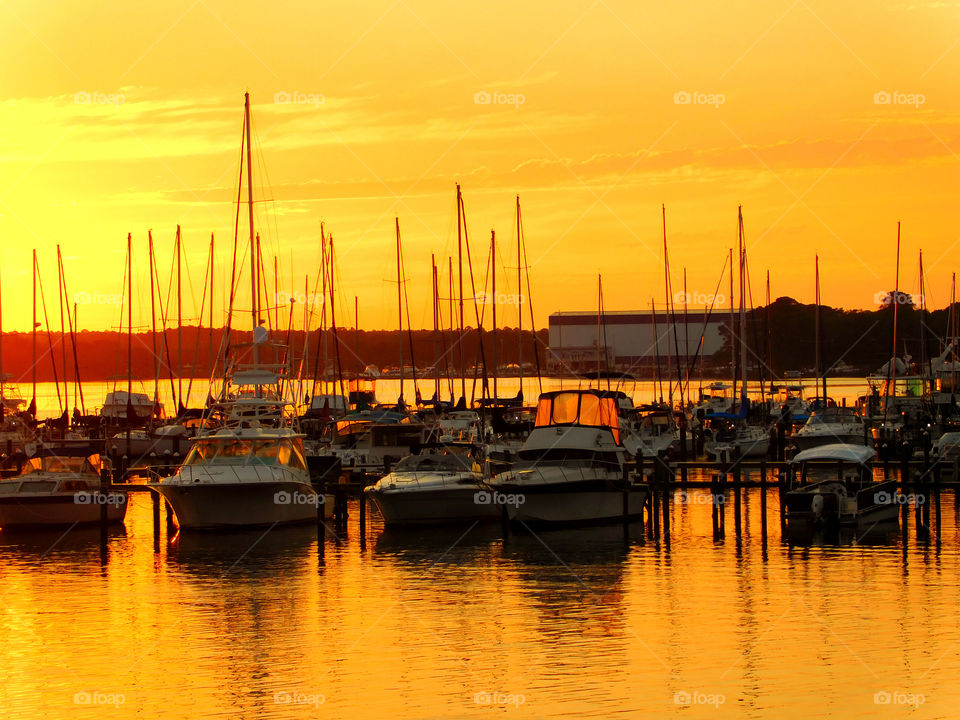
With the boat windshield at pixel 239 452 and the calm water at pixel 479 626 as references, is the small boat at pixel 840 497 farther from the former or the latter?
the boat windshield at pixel 239 452

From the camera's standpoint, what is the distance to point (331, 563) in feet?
117

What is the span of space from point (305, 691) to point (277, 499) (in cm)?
1778

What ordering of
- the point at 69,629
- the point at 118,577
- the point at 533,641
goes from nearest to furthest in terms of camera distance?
1. the point at 533,641
2. the point at 69,629
3. the point at 118,577

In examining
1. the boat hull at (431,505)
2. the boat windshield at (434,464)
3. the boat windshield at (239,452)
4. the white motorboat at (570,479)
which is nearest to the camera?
the white motorboat at (570,479)

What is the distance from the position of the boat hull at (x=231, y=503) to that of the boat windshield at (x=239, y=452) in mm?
934

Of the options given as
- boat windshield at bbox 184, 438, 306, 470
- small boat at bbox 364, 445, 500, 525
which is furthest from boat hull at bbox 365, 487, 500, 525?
boat windshield at bbox 184, 438, 306, 470

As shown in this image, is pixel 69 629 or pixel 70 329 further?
pixel 70 329

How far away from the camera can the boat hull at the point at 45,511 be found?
135 feet

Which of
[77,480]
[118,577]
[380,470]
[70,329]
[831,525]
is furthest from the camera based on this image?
[70,329]

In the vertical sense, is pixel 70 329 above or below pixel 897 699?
above

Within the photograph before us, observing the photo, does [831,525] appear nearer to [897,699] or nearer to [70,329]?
[897,699]

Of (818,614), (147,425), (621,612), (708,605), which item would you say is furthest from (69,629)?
(147,425)

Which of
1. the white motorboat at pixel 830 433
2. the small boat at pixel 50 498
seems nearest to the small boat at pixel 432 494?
the small boat at pixel 50 498

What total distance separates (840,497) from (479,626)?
1585cm
